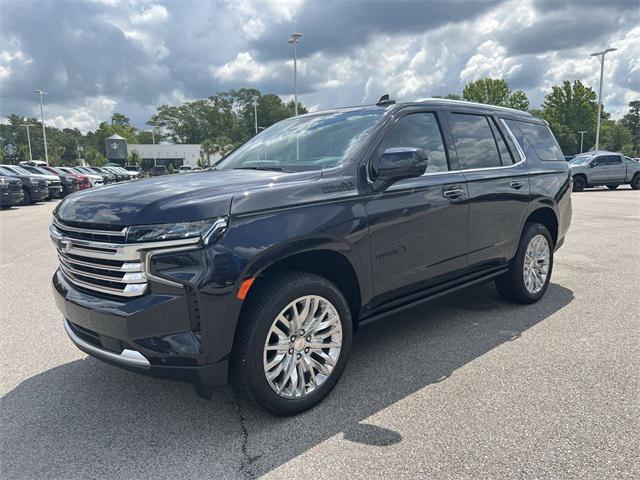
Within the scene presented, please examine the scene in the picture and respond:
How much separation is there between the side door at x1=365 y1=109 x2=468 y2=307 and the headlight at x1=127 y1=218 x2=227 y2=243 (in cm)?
116

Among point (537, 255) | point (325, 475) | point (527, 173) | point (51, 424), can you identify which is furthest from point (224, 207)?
point (537, 255)

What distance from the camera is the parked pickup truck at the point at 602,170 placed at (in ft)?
71.6

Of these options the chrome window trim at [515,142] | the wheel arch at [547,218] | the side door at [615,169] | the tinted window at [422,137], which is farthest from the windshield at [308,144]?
the side door at [615,169]

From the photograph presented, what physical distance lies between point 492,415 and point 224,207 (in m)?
2.02

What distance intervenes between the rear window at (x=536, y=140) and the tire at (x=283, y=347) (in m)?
2.95

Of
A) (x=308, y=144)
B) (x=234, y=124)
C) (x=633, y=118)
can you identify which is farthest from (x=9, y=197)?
(x=633, y=118)

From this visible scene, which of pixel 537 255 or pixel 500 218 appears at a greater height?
pixel 500 218

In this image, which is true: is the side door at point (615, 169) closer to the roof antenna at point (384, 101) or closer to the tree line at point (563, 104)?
the roof antenna at point (384, 101)

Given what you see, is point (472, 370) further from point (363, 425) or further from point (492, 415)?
point (363, 425)

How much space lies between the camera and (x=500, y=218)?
4395 millimetres

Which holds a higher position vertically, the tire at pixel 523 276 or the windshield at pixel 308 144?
the windshield at pixel 308 144

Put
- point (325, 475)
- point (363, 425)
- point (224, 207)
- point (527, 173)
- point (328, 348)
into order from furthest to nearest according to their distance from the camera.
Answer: point (527, 173) < point (328, 348) < point (363, 425) < point (224, 207) < point (325, 475)

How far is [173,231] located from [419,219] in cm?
186

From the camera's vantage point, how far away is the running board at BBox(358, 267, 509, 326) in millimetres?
3448
